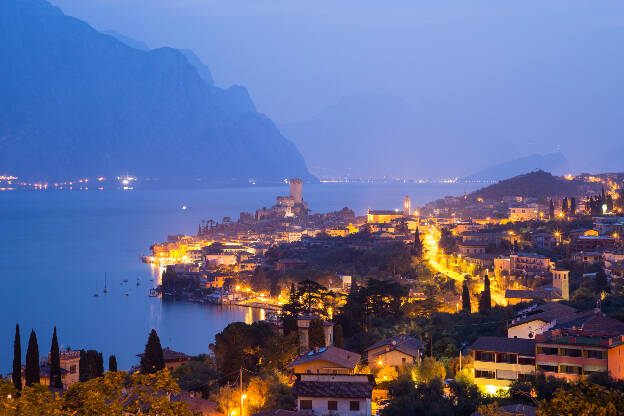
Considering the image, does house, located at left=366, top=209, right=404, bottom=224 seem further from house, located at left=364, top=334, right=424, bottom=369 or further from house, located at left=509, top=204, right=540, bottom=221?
house, located at left=364, top=334, right=424, bottom=369

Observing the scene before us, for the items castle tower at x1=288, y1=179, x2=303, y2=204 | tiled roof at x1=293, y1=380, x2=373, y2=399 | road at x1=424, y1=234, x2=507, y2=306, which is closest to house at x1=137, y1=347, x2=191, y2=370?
tiled roof at x1=293, y1=380, x2=373, y2=399

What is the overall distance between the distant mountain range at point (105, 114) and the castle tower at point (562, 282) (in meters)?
130

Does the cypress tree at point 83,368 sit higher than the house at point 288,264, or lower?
lower

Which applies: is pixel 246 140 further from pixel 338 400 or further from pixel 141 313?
pixel 338 400

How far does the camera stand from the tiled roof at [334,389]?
397 inches

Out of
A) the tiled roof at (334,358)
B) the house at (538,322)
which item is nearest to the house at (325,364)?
the tiled roof at (334,358)

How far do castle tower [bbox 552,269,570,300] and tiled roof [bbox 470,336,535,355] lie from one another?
9.87m

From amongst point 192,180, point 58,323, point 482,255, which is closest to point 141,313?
point 58,323

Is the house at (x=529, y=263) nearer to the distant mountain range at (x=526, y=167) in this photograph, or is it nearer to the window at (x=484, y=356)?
the window at (x=484, y=356)

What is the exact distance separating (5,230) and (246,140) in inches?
4066

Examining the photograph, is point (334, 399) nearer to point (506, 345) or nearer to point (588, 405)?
point (506, 345)

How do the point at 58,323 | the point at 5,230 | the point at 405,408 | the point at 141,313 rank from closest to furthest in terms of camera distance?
1. the point at 405,408
2. the point at 58,323
3. the point at 141,313
4. the point at 5,230

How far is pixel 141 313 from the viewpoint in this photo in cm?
3116

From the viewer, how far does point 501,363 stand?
39.3 ft
